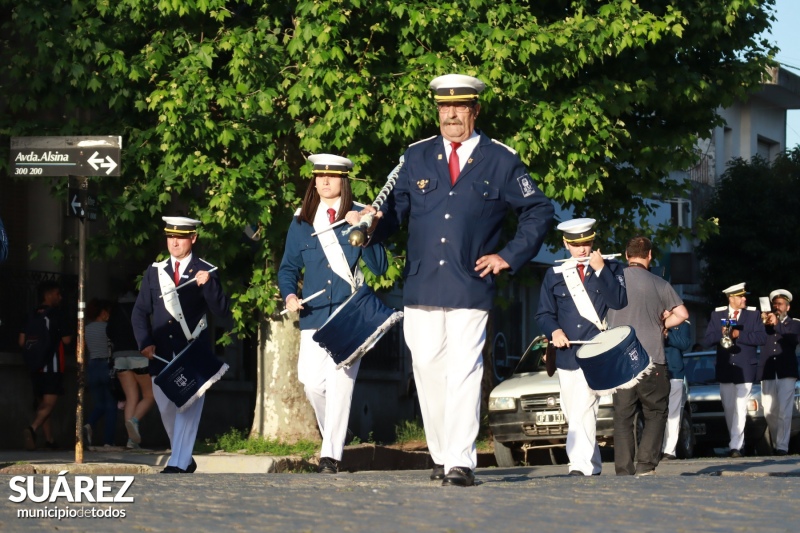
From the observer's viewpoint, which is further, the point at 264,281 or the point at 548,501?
the point at 264,281

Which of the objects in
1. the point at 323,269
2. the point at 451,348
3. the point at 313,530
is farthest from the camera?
the point at 323,269

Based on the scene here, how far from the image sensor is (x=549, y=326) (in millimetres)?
12266

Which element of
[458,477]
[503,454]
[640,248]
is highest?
[640,248]

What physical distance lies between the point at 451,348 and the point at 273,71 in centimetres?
813

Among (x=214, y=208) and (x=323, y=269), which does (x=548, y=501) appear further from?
(x=214, y=208)

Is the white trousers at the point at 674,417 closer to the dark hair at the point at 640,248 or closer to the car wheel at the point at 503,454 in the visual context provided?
the car wheel at the point at 503,454

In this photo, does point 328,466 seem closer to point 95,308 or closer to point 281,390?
point 281,390

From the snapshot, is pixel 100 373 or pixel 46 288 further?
pixel 100 373

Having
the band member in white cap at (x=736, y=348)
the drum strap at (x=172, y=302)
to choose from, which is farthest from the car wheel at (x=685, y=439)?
the drum strap at (x=172, y=302)

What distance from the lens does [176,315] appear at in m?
12.4

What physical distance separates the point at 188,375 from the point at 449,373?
365 centimetres

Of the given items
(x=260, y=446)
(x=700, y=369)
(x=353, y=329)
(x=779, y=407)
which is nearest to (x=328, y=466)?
(x=353, y=329)

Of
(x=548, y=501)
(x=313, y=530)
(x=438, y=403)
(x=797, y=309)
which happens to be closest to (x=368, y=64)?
(x=438, y=403)

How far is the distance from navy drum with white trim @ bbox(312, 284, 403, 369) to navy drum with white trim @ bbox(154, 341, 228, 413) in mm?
1642
